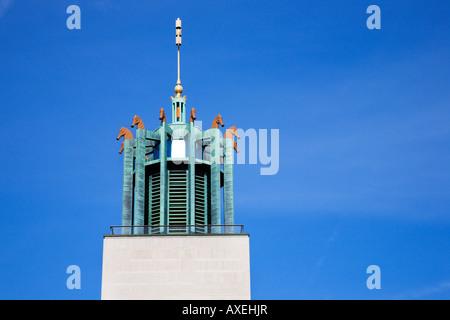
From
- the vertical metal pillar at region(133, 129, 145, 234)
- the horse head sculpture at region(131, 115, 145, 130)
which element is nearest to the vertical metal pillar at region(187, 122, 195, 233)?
the vertical metal pillar at region(133, 129, 145, 234)

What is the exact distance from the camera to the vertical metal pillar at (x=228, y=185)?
220 ft

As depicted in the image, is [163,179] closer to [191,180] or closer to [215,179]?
[191,180]

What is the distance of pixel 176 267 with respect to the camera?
64.6 metres

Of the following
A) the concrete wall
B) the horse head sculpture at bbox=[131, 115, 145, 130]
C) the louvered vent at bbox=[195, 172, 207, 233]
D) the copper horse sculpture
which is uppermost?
the horse head sculpture at bbox=[131, 115, 145, 130]

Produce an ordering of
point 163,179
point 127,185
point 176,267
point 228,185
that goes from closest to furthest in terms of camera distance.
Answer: point 176,267 → point 163,179 → point 127,185 → point 228,185

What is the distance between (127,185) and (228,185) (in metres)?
6.17

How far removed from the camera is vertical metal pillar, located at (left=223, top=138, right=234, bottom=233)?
67.2 metres

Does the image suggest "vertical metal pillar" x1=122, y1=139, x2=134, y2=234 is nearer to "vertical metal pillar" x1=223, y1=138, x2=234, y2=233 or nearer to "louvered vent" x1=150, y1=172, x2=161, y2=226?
"louvered vent" x1=150, y1=172, x2=161, y2=226

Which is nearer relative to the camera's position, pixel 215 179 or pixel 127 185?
pixel 127 185

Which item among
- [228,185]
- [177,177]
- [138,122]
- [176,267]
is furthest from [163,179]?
[176,267]

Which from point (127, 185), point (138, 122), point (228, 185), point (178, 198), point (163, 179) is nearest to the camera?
point (163, 179)

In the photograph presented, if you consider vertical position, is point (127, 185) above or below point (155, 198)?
above

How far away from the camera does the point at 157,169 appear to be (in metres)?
68.4
